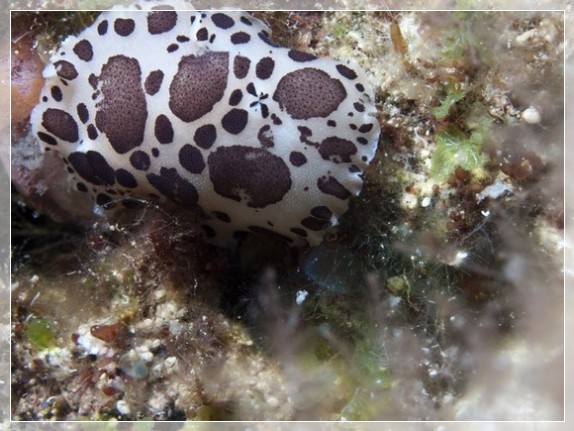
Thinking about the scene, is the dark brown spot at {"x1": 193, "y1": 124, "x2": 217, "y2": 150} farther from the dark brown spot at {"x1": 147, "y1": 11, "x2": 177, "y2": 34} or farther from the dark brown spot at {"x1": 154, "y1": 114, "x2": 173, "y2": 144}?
the dark brown spot at {"x1": 147, "y1": 11, "x2": 177, "y2": 34}

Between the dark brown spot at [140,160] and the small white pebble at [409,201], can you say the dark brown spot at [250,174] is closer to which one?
the dark brown spot at [140,160]

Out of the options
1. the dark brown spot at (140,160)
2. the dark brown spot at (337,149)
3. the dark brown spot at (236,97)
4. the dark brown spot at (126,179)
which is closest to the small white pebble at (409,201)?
the dark brown spot at (337,149)

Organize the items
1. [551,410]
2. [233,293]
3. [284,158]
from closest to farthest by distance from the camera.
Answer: [551,410] → [284,158] → [233,293]

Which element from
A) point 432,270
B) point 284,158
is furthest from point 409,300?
point 284,158

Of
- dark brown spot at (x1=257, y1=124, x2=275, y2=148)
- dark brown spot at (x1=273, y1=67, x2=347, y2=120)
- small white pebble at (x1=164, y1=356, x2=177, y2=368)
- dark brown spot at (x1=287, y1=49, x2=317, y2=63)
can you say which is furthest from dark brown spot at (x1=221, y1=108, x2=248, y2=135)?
small white pebble at (x1=164, y1=356, x2=177, y2=368)

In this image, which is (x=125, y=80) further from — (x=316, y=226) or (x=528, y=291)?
(x=528, y=291)

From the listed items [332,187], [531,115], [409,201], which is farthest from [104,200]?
[531,115]
